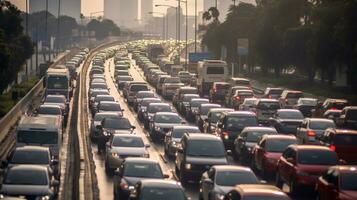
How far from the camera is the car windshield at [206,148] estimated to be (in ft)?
112

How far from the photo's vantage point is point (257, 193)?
2248 cm

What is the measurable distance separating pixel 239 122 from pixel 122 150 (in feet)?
30.5

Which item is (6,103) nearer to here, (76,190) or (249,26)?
(76,190)

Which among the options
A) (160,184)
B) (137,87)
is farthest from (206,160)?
(137,87)

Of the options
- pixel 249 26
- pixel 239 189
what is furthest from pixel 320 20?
pixel 239 189

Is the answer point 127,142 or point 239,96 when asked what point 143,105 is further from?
point 127,142

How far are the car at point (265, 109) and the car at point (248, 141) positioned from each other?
14.2m

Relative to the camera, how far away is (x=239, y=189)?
23.3 meters

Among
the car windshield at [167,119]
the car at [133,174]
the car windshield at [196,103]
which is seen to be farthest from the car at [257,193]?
the car windshield at [196,103]

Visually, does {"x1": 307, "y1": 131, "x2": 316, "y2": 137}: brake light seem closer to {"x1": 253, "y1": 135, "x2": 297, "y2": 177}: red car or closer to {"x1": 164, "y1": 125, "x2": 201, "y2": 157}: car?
{"x1": 164, "y1": 125, "x2": 201, "y2": 157}: car

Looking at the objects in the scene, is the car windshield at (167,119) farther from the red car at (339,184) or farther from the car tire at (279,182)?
the red car at (339,184)

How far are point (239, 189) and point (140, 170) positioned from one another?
6.49 m

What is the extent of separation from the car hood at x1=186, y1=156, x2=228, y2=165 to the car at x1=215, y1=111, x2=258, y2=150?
9.75 meters

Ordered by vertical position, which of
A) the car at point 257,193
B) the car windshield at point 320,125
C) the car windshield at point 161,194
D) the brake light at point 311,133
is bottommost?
the brake light at point 311,133
